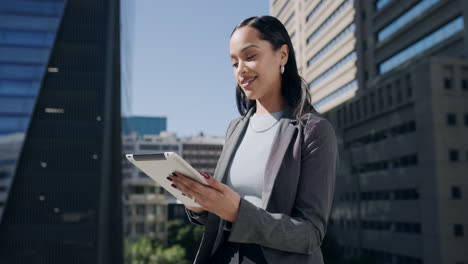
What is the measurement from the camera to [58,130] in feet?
142

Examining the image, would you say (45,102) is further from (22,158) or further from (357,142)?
(357,142)

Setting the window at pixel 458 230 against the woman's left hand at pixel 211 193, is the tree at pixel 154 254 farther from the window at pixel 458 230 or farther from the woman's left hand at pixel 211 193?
the woman's left hand at pixel 211 193

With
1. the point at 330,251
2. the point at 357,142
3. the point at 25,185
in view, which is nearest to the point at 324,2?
the point at 357,142

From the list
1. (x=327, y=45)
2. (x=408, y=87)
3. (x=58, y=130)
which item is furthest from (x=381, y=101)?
(x=58, y=130)

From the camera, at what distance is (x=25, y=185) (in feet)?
134

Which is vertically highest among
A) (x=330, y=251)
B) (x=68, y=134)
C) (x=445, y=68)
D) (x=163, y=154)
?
(x=445, y=68)

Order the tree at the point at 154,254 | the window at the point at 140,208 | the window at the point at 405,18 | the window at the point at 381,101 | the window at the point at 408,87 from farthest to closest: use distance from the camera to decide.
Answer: the window at the point at 140,208 < the tree at the point at 154,254 < the window at the point at 381,101 < the window at the point at 405,18 < the window at the point at 408,87

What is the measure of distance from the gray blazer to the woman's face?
0.62ft

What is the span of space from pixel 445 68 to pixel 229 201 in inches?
1795

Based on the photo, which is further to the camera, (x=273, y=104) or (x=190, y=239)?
(x=190, y=239)

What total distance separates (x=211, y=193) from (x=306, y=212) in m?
0.37

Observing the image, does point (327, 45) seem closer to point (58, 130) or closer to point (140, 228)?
point (58, 130)

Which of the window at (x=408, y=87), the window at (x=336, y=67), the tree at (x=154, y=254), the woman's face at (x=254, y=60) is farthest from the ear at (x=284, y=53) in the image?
the window at (x=336, y=67)

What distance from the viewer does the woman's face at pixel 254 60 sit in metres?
1.94
